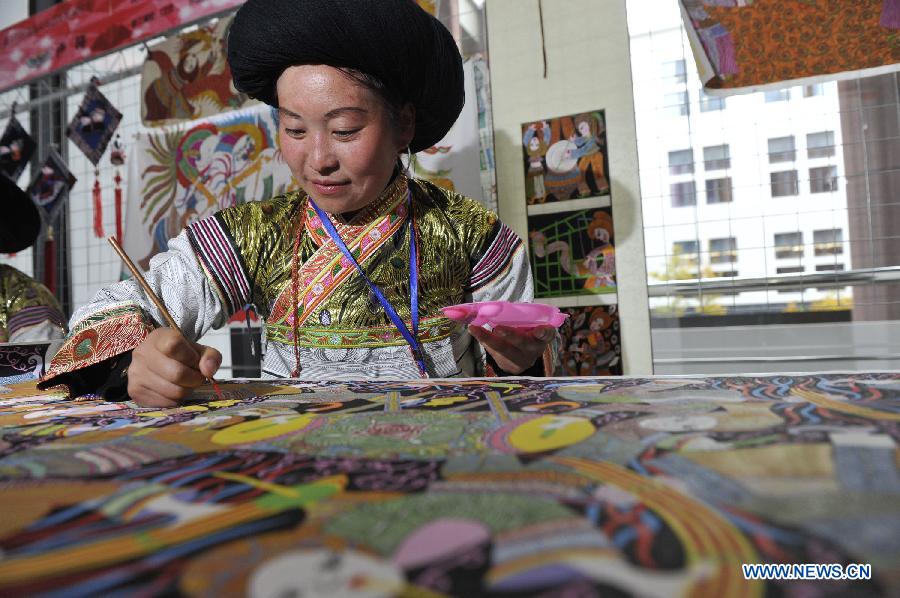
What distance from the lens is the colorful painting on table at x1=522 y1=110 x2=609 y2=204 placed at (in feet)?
5.58

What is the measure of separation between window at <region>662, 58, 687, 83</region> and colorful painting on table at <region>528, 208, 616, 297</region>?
42 cm

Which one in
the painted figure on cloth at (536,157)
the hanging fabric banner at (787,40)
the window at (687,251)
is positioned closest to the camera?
the hanging fabric banner at (787,40)

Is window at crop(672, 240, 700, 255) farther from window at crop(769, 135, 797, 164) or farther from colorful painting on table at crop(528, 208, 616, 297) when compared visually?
window at crop(769, 135, 797, 164)

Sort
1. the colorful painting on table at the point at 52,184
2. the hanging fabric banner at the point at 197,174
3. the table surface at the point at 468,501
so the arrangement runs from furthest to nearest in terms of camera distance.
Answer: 1. the colorful painting on table at the point at 52,184
2. the hanging fabric banner at the point at 197,174
3. the table surface at the point at 468,501

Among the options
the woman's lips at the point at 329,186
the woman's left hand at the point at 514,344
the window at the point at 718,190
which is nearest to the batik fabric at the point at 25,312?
the woman's lips at the point at 329,186

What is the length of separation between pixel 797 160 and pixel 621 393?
129 cm

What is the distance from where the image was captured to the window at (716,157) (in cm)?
163

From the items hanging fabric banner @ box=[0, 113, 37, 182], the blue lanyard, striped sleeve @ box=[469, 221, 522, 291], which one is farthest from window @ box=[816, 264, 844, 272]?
hanging fabric banner @ box=[0, 113, 37, 182]

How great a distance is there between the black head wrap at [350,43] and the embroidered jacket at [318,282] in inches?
8.0

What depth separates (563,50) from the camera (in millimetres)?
1728

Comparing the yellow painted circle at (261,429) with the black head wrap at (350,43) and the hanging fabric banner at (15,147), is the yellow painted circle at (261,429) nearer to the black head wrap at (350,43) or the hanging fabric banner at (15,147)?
the black head wrap at (350,43)

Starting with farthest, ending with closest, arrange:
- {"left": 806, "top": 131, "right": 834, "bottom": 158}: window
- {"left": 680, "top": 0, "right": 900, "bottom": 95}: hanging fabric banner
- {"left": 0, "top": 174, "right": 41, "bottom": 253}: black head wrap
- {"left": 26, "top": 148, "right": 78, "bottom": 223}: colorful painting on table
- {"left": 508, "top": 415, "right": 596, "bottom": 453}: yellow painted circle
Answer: {"left": 26, "top": 148, "right": 78, "bottom": 223}: colorful painting on table → {"left": 0, "top": 174, "right": 41, "bottom": 253}: black head wrap → {"left": 806, "top": 131, "right": 834, "bottom": 158}: window → {"left": 680, "top": 0, "right": 900, "bottom": 95}: hanging fabric banner → {"left": 508, "top": 415, "right": 596, "bottom": 453}: yellow painted circle

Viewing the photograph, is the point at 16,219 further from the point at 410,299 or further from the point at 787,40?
the point at 787,40

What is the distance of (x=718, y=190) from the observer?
1.63 m
